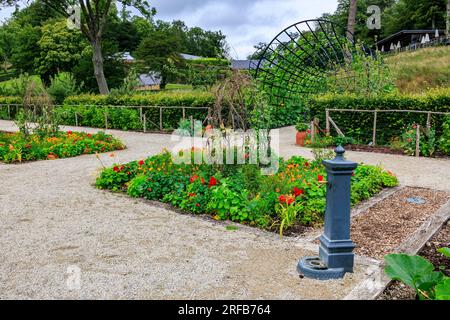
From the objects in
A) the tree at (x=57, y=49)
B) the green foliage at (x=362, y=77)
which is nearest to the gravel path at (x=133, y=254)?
the green foliage at (x=362, y=77)

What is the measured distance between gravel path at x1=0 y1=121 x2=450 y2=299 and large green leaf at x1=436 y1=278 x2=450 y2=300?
0.69 m

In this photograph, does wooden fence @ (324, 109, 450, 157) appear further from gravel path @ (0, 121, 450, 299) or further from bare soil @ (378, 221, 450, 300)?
gravel path @ (0, 121, 450, 299)

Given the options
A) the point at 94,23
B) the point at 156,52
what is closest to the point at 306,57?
the point at 94,23

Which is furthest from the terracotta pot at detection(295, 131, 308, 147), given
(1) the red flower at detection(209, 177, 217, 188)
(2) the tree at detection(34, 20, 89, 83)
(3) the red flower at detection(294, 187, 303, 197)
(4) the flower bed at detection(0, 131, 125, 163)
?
(2) the tree at detection(34, 20, 89, 83)

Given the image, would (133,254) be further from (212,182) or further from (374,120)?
(374,120)

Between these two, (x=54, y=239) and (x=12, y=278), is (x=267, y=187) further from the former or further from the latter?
(x=12, y=278)

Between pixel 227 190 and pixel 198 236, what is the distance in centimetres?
83

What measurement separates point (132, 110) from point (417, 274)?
14.4 meters

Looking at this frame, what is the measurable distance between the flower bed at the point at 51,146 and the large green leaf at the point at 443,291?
874cm

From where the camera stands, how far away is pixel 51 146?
9.77m

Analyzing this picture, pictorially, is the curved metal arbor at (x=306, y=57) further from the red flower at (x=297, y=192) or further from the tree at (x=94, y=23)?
the tree at (x=94, y=23)

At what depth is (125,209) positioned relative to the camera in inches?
203
